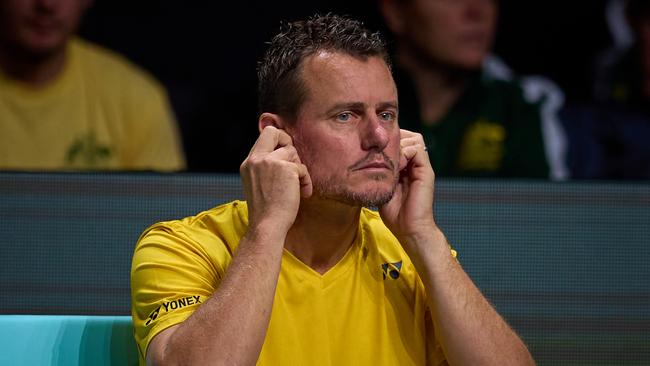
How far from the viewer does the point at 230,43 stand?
4.34 meters

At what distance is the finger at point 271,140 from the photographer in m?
2.17

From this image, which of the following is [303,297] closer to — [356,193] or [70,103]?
[356,193]

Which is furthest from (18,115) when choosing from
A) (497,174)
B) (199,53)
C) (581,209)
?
(581,209)

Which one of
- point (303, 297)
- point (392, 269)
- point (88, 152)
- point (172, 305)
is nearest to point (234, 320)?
point (172, 305)

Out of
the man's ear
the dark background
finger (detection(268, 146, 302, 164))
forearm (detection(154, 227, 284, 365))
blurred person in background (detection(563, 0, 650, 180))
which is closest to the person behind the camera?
forearm (detection(154, 227, 284, 365))

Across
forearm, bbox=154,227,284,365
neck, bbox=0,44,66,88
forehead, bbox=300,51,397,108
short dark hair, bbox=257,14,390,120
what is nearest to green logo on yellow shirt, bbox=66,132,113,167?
neck, bbox=0,44,66,88

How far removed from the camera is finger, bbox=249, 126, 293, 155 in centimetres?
217

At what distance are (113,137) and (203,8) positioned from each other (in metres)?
0.65

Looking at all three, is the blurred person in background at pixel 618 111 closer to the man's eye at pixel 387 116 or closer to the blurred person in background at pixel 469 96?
the blurred person in background at pixel 469 96

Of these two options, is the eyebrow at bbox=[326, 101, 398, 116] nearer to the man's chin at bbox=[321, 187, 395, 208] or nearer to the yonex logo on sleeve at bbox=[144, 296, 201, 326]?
the man's chin at bbox=[321, 187, 395, 208]

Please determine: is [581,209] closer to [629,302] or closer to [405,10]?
[629,302]

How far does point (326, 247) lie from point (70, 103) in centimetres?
219

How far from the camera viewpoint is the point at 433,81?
14.5ft

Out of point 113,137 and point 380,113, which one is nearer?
point 380,113
